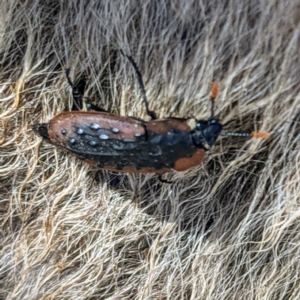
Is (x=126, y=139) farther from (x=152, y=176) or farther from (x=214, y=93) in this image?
(x=214, y=93)

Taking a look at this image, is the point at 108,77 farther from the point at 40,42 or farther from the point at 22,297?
the point at 22,297

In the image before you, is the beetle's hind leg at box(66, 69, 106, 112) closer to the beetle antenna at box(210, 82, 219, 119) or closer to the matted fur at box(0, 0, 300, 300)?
the matted fur at box(0, 0, 300, 300)

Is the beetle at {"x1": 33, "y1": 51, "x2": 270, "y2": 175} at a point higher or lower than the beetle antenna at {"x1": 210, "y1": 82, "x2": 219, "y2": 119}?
lower

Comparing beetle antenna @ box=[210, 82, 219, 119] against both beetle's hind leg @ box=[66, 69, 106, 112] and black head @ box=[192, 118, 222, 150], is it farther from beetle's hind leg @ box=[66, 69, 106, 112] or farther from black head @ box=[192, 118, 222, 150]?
beetle's hind leg @ box=[66, 69, 106, 112]

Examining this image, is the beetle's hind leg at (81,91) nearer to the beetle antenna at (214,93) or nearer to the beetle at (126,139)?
the beetle at (126,139)

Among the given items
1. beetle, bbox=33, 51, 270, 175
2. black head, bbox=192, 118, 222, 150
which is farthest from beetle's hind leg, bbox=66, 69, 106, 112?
black head, bbox=192, 118, 222, 150

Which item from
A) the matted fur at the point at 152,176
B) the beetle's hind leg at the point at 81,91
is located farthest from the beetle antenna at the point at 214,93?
the beetle's hind leg at the point at 81,91

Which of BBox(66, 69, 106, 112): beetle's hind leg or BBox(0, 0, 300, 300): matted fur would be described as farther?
BBox(66, 69, 106, 112): beetle's hind leg

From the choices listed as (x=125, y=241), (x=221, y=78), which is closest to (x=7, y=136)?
(x=125, y=241)
